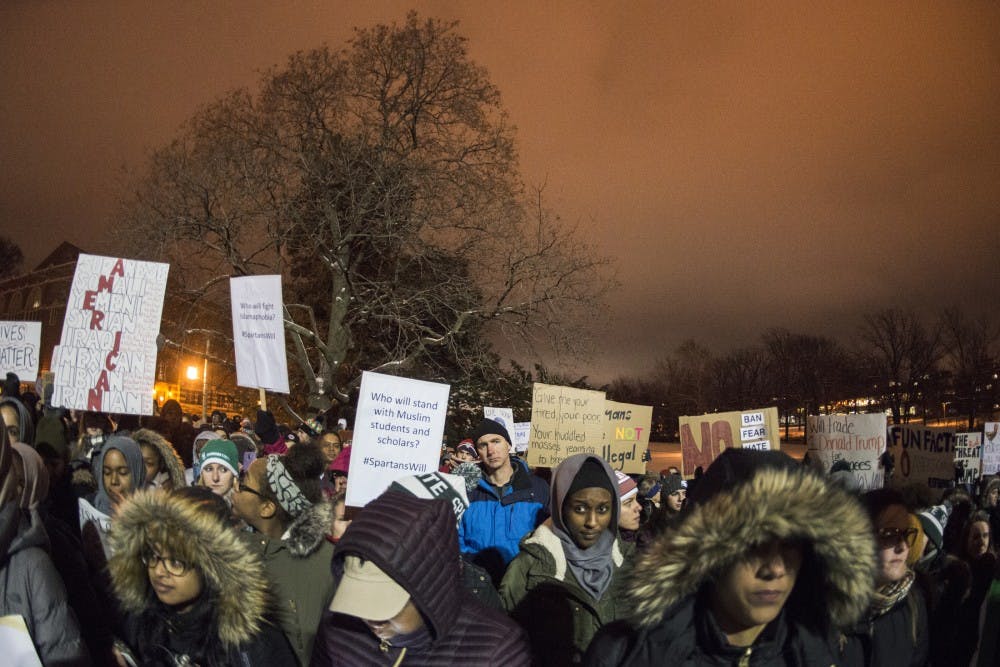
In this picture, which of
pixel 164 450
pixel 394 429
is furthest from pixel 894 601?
pixel 164 450

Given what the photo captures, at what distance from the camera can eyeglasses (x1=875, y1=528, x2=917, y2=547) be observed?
300 cm

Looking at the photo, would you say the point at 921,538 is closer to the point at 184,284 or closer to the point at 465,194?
the point at 465,194

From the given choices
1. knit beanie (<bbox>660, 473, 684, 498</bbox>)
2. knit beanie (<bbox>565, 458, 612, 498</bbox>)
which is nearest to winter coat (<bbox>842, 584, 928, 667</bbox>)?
knit beanie (<bbox>565, 458, 612, 498</bbox>)

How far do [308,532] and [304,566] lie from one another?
175mm

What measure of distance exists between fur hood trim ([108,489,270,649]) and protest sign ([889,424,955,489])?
8.30m

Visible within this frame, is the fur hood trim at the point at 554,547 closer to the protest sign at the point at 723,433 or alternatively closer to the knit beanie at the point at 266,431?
the protest sign at the point at 723,433

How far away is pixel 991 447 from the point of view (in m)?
11.1

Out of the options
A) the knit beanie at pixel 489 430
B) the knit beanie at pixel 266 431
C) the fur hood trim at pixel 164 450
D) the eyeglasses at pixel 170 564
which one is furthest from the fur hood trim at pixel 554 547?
the knit beanie at pixel 266 431

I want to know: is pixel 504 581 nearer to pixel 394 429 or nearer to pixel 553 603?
pixel 553 603

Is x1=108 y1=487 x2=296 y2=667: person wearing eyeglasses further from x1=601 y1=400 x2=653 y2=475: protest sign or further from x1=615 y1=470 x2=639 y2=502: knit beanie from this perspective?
x1=601 y1=400 x2=653 y2=475: protest sign

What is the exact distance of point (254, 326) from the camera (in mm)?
7625

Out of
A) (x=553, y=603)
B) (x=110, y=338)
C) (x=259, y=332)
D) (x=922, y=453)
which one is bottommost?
(x=553, y=603)

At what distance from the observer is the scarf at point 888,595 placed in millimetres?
2807

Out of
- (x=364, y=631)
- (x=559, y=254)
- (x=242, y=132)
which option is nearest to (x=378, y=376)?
(x=364, y=631)
